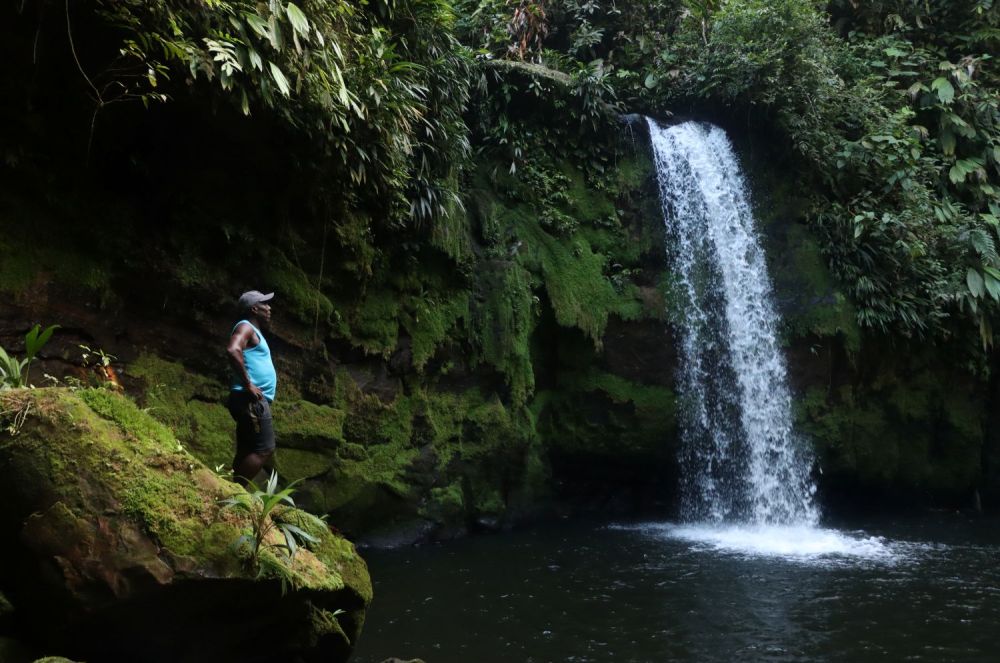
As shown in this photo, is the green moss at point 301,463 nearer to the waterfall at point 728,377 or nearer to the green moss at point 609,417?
the green moss at point 609,417

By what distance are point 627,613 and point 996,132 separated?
10983 millimetres

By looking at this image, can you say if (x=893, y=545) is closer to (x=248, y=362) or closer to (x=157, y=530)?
(x=248, y=362)

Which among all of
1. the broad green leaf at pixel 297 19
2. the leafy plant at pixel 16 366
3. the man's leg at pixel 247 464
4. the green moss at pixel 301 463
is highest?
the broad green leaf at pixel 297 19

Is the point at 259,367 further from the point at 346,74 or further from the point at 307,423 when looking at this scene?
the point at 346,74

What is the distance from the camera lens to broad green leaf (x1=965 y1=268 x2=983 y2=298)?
10477mm

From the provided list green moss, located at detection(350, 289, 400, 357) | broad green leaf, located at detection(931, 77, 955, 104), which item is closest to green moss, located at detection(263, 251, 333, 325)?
green moss, located at detection(350, 289, 400, 357)

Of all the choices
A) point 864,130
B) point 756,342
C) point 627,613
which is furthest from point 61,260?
point 864,130

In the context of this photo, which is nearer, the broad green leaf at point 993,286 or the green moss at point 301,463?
the green moss at point 301,463

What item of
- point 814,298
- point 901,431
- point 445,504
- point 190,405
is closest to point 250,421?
point 190,405

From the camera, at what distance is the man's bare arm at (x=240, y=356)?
5.09m

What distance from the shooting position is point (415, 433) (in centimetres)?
917

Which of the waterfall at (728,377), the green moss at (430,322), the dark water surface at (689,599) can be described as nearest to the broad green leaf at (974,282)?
the waterfall at (728,377)

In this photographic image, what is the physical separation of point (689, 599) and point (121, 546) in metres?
4.75

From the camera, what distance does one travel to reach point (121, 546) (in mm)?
3324
